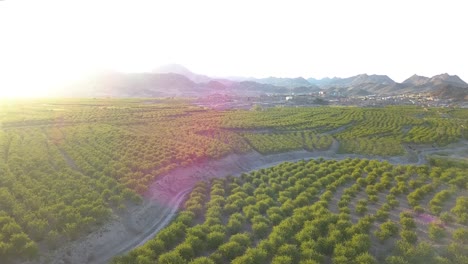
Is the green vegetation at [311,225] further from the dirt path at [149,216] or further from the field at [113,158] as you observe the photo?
the dirt path at [149,216]

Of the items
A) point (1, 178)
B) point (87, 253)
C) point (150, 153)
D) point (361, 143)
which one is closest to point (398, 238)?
point (87, 253)

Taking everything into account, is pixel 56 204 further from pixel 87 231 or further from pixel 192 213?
pixel 192 213

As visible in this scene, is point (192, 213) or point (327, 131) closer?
point (192, 213)

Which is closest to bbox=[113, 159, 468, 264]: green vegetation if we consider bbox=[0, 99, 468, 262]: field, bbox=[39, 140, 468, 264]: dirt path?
bbox=[0, 99, 468, 262]: field

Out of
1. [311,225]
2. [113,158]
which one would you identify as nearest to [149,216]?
[311,225]

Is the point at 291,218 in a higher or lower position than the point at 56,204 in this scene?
lower

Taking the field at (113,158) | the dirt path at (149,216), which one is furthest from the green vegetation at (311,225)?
the dirt path at (149,216)

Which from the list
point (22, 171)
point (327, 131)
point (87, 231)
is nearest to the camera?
point (87, 231)

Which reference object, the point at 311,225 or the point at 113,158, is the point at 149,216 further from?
the point at 113,158
